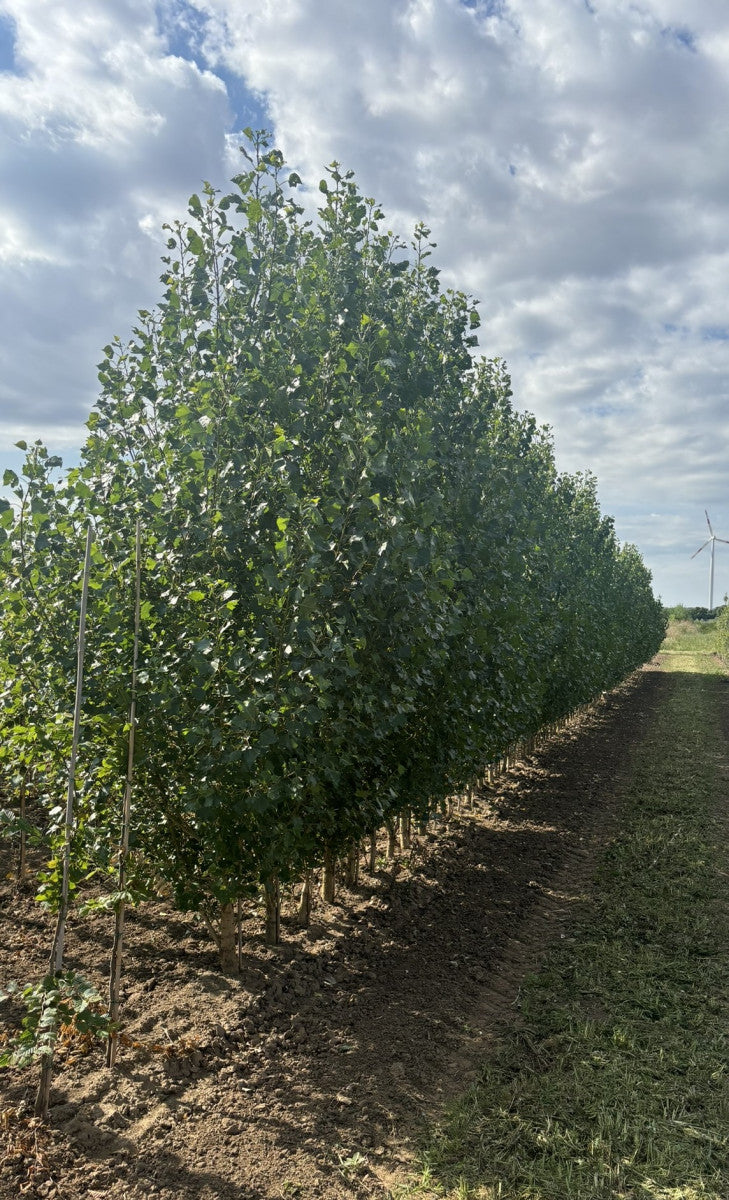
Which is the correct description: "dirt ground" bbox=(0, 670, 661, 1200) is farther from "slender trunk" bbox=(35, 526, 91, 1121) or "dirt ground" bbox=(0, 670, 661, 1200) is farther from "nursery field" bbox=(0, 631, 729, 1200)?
"slender trunk" bbox=(35, 526, 91, 1121)

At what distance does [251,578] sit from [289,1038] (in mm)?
2810

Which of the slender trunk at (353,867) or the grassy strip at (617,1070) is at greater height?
the slender trunk at (353,867)

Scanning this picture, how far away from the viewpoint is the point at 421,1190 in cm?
360

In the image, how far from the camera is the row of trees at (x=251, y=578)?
437 centimetres

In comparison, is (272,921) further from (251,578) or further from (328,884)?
(251,578)

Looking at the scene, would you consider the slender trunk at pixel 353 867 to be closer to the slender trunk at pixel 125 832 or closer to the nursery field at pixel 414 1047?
the nursery field at pixel 414 1047

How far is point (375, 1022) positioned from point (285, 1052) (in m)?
0.70

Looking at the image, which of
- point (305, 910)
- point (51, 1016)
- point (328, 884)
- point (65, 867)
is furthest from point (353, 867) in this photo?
point (51, 1016)

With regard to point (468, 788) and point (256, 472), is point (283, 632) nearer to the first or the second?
point (256, 472)

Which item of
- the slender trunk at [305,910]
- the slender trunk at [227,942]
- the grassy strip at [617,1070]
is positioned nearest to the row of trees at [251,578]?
the slender trunk at [227,942]

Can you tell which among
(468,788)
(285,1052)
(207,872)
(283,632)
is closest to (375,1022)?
(285,1052)

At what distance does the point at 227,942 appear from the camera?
5.58 metres

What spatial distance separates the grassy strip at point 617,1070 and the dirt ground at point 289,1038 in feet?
0.85

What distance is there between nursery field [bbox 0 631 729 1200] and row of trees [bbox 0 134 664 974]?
810 millimetres
